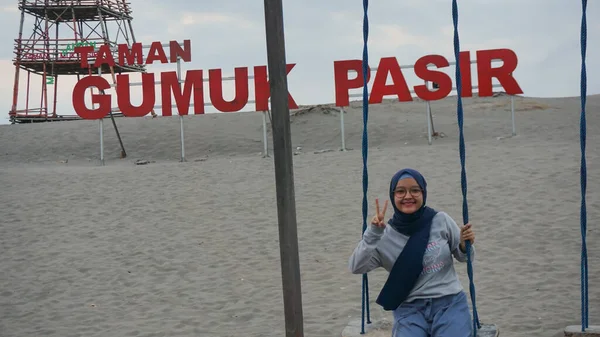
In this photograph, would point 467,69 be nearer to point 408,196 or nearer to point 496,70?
point 496,70

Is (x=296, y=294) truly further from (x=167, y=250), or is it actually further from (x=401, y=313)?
(x=167, y=250)

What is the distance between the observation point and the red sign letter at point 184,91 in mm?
19031

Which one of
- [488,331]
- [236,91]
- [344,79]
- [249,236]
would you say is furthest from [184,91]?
[488,331]

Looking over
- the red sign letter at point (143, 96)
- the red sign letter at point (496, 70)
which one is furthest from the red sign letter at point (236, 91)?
the red sign letter at point (496, 70)

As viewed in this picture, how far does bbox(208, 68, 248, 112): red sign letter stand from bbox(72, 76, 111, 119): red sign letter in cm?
306

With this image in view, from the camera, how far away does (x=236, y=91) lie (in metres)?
18.6

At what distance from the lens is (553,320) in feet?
20.8

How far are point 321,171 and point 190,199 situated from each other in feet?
10.2

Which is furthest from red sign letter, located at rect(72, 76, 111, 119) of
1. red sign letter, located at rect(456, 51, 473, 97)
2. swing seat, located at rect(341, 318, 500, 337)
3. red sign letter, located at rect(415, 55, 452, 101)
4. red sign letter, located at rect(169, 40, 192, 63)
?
swing seat, located at rect(341, 318, 500, 337)

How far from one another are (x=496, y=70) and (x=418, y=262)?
1545 centimetres

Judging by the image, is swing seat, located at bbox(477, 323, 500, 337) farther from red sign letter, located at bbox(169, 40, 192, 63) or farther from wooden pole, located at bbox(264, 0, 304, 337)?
red sign letter, located at bbox(169, 40, 192, 63)

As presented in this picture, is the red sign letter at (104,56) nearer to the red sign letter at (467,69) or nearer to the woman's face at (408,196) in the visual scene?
the red sign letter at (467,69)

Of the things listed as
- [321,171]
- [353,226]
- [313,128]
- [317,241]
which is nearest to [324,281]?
[317,241]

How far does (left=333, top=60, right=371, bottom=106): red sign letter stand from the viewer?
18.4 m
